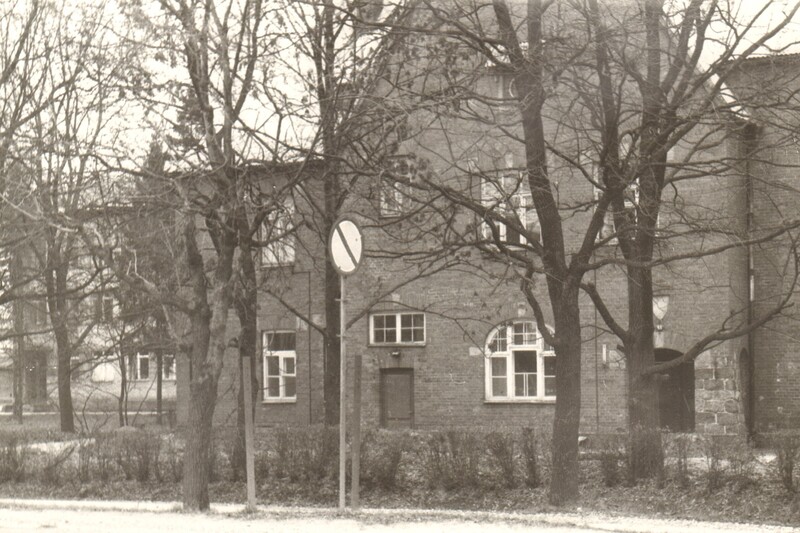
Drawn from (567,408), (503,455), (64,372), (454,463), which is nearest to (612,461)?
(503,455)

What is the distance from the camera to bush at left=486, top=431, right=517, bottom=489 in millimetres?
17094

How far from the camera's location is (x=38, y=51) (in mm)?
20719

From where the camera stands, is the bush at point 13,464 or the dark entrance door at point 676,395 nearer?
the bush at point 13,464

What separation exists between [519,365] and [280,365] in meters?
7.58

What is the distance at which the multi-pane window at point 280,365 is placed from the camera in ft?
108

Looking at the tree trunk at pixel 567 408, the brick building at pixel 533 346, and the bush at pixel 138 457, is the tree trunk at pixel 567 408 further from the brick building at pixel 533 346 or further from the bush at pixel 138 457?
the brick building at pixel 533 346

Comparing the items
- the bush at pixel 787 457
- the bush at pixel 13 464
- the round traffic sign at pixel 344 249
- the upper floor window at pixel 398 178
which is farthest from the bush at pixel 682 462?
the bush at pixel 13 464

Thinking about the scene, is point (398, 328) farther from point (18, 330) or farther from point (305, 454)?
point (305, 454)

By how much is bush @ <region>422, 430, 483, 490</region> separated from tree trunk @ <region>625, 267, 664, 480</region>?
7.91 ft

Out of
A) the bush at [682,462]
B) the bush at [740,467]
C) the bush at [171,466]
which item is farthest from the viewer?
the bush at [171,466]

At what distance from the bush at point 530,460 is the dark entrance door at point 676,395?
12.4 m

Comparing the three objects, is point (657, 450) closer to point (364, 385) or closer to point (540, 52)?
point (540, 52)

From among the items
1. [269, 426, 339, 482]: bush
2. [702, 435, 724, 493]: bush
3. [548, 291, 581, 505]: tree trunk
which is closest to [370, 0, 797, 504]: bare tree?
[548, 291, 581, 505]: tree trunk

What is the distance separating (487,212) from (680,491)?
5500mm
